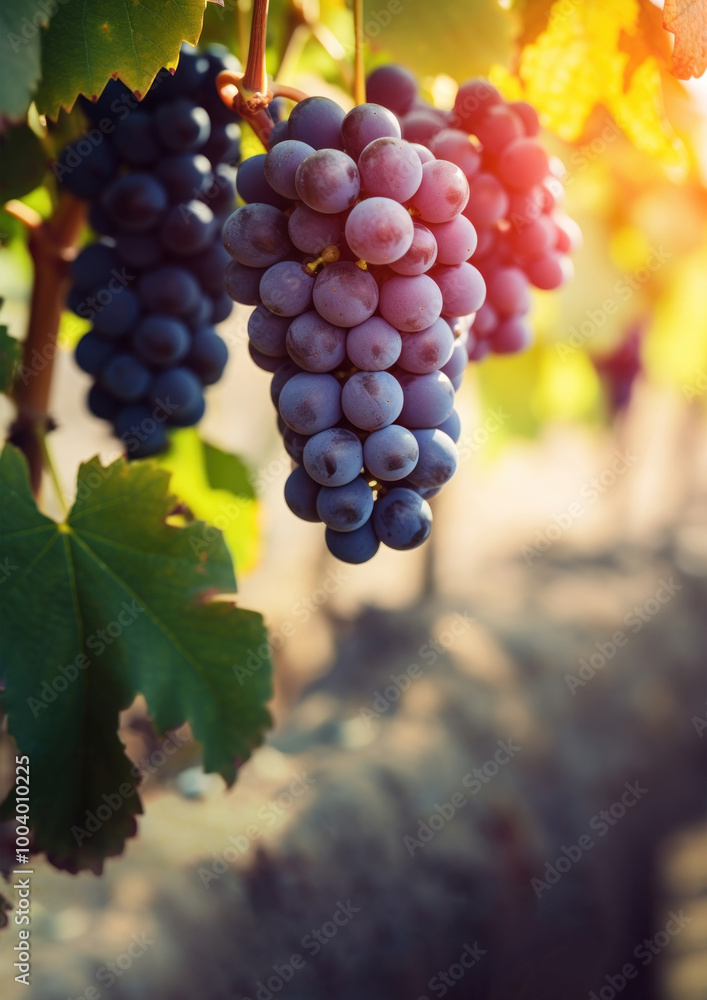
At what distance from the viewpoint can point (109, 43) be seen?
23.4 inches

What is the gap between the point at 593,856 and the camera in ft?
7.73

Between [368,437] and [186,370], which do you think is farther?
[186,370]

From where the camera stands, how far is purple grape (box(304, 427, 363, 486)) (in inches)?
20.8

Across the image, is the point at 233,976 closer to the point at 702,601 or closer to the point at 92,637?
the point at 92,637

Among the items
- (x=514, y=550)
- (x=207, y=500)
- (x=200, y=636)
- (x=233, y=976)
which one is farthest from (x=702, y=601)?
(x=200, y=636)

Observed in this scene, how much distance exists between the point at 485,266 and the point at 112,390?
17.2 inches

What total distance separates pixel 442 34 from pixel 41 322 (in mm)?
581

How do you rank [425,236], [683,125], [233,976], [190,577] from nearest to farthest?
[425,236]
[190,577]
[683,125]
[233,976]
